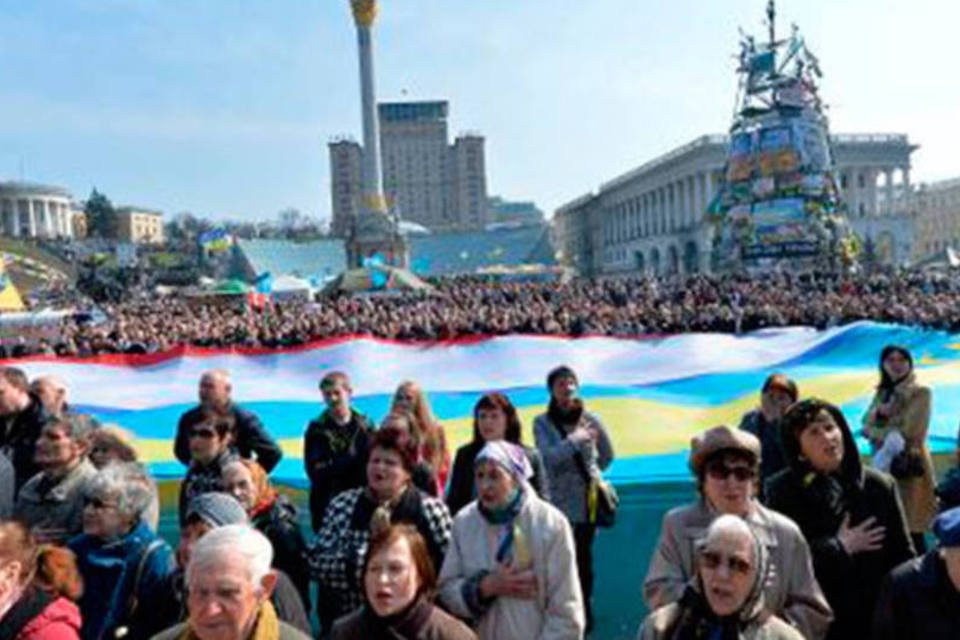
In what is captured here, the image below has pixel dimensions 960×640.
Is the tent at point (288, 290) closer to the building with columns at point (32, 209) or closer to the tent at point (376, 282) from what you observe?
the tent at point (376, 282)

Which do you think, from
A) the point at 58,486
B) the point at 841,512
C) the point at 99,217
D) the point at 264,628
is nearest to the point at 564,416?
the point at 841,512

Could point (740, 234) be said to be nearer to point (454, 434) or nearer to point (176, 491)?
point (454, 434)

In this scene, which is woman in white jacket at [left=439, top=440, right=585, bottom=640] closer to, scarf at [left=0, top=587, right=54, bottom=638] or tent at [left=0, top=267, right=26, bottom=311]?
scarf at [left=0, top=587, right=54, bottom=638]

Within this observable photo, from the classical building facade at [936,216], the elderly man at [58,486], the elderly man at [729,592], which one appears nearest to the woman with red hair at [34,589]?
the elderly man at [58,486]

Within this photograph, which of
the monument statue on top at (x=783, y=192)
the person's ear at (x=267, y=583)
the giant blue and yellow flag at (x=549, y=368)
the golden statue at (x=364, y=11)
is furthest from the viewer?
the golden statue at (x=364, y=11)

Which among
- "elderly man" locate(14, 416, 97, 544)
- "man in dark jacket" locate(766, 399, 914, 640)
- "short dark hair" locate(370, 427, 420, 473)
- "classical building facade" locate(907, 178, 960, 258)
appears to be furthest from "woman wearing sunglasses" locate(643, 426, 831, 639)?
"classical building facade" locate(907, 178, 960, 258)

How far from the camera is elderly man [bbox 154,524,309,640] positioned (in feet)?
9.34

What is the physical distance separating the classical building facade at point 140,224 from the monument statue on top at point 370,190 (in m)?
82.2

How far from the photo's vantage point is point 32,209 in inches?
5344

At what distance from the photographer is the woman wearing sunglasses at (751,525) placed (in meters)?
3.58

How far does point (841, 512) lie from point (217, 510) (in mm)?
2476

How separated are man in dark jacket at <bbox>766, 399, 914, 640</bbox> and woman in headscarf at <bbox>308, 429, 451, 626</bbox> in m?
1.44

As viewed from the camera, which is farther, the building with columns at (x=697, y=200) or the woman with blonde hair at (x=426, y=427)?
the building with columns at (x=697, y=200)

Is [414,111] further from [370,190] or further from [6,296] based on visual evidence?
[6,296]
